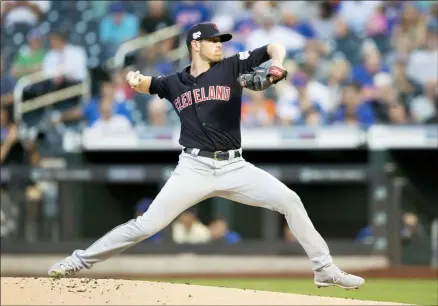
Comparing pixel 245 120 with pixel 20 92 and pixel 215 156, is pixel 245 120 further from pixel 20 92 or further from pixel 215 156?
pixel 215 156

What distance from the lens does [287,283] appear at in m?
9.39

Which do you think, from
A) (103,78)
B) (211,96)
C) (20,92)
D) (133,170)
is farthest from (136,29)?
(211,96)

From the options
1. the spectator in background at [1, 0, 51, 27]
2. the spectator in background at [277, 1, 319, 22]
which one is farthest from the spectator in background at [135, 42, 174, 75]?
the spectator in background at [1, 0, 51, 27]

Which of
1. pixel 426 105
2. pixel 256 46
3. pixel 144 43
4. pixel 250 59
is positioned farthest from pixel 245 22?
pixel 250 59

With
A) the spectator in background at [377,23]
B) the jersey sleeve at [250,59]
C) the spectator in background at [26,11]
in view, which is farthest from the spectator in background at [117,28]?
the jersey sleeve at [250,59]

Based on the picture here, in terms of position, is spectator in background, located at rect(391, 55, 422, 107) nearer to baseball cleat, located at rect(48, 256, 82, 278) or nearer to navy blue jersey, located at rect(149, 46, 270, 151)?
navy blue jersey, located at rect(149, 46, 270, 151)

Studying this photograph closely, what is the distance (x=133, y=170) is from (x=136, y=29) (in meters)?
2.87

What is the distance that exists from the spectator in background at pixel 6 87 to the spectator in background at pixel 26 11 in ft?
2.21

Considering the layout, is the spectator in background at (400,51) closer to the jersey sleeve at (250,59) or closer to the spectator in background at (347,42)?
the spectator in background at (347,42)

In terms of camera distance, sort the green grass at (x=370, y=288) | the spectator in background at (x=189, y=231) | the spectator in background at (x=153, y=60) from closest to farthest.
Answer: the green grass at (x=370, y=288)
the spectator in background at (x=189, y=231)
the spectator in background at (x=153, y=60)

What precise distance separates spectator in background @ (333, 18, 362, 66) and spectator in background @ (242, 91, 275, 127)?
127 centimetres

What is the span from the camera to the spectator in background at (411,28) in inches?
468

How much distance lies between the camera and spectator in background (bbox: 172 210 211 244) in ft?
36.5

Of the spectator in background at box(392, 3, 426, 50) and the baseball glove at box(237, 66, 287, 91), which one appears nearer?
the baseball glove at box(237, 66, 287, 91)
